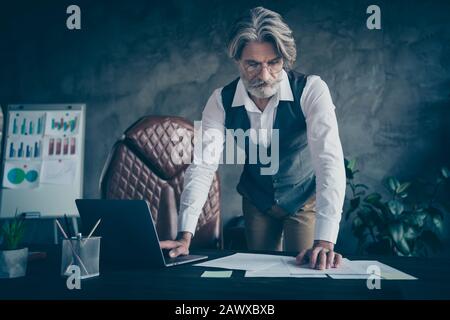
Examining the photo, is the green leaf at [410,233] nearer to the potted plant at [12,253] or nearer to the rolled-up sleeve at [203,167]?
the rolled-up sleeve at [203,167]

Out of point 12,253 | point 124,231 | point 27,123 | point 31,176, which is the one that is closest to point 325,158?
point 124,231

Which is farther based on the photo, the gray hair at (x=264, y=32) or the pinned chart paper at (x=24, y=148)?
the pinned chart paper at (x=24, y=148)

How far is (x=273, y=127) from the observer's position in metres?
1.64

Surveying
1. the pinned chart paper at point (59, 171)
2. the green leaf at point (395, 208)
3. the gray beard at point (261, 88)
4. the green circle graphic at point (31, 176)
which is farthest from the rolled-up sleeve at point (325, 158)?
the green circle graphic at point (31, 176)

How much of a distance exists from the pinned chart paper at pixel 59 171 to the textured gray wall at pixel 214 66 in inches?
7.3

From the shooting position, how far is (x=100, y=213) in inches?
36.7

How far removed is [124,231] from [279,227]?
912 millimetres

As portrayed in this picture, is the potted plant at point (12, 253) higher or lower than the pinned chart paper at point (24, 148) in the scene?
lower

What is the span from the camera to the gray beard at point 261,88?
5.15ft

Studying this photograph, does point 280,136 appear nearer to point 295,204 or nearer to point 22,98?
point 295,204

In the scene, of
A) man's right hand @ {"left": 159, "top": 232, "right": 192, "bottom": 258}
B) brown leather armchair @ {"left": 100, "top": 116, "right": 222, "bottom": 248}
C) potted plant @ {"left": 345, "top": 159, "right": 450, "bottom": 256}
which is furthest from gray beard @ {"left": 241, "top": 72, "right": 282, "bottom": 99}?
potted plant @ {"left": 345, "top": 159, "right": 450, "bottom": 256}

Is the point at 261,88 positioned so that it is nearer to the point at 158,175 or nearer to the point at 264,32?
the point at 264,32

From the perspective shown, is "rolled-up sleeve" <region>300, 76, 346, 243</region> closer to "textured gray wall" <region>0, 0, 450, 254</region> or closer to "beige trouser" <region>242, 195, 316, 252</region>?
"beige trouser" <region>242, 195, 316, 252</region>
